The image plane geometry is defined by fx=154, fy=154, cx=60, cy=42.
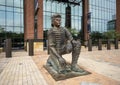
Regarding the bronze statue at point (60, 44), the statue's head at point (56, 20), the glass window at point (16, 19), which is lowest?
the bronze statue at point (60, 44)

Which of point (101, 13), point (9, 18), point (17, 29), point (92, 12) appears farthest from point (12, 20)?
point (101, 13)

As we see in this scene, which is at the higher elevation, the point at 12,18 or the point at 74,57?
the point at 12,18

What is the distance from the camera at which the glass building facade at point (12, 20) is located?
2595 centimetres

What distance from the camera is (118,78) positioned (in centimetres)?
603

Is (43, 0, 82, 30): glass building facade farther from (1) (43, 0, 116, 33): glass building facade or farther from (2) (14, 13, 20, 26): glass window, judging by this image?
(2) (14, 13, 20, 26): glass window

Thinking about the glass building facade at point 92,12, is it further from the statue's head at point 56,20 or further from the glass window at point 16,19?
the statue's head at point 56,20

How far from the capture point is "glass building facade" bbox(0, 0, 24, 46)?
26.0m

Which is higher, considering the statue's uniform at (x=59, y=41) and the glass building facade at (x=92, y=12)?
the glass building facade at (x=92, y=12)

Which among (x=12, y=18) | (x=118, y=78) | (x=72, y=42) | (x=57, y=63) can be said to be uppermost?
(x=12, y=18)

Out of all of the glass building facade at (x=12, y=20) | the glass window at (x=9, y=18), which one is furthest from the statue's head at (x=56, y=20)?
the glass window at (x=9, y=18)

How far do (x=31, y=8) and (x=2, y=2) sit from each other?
594 centimetres

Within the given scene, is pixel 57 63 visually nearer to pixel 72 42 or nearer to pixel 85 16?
pixel 72 42

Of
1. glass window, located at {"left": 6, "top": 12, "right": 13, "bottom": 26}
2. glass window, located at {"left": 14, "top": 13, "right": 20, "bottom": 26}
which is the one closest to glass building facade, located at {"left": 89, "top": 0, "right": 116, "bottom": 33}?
glass window, located at {"left": 14, "top": 13, "right": 20, "bottom": 26}

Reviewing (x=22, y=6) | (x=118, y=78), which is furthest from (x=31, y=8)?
(x=118, y=78)
